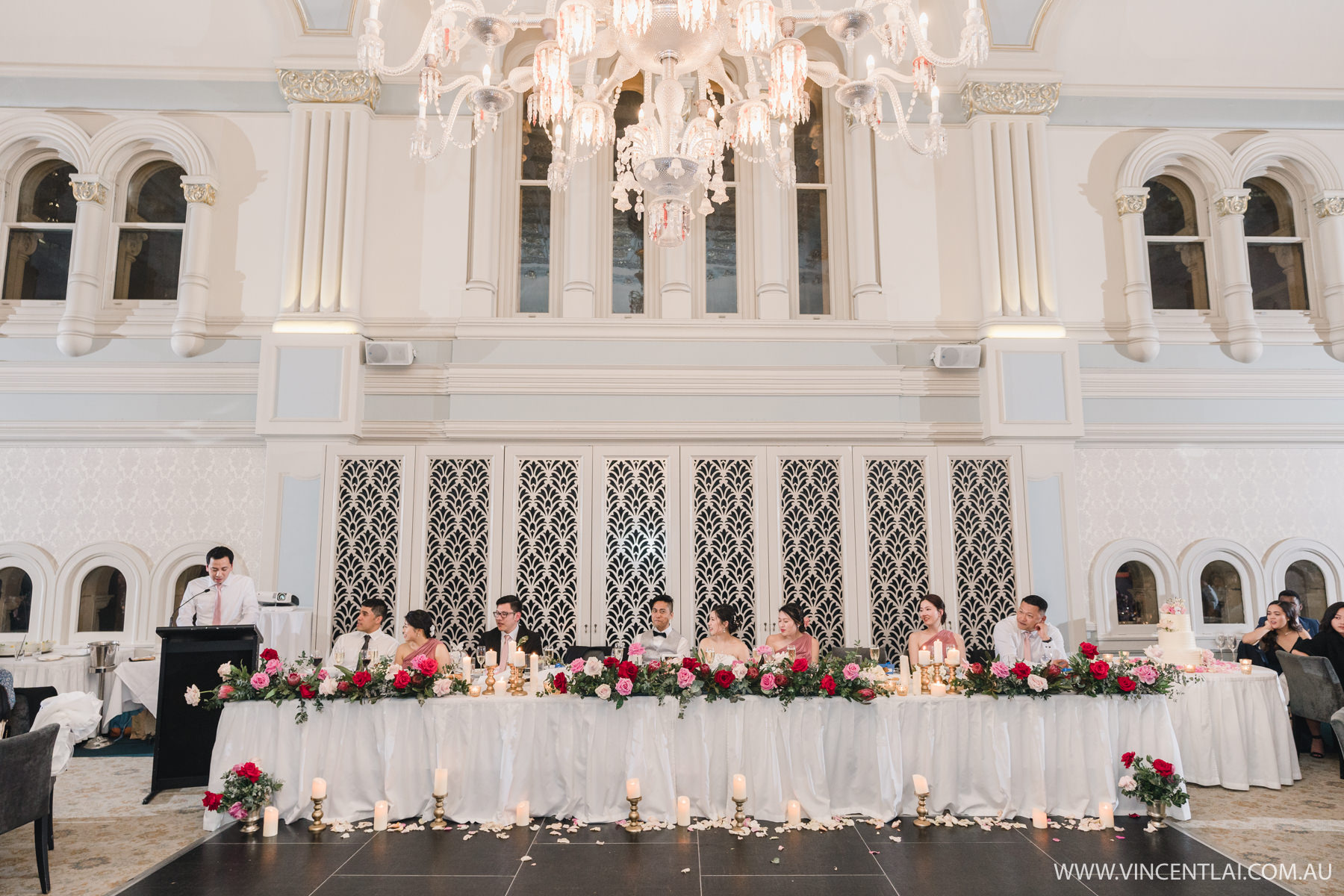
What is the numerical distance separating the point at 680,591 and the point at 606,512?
0.93 m

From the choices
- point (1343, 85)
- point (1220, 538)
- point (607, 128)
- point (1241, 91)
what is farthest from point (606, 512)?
point (1343, 85)

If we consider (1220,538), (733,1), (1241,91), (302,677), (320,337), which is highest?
(1241,91)

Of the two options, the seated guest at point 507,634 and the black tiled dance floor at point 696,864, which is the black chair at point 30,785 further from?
the seated guest at point 507,634

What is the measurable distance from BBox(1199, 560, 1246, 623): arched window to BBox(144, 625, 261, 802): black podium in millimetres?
8046

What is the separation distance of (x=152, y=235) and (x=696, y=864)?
7.63 meters

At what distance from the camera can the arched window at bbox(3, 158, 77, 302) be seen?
7.93 m

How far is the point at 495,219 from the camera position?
7.91 m

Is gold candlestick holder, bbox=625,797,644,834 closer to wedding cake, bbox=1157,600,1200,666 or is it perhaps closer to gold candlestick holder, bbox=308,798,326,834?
gold candlestick holder, bbox=308,798,326,834

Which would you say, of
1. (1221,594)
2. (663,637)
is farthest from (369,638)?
(1221,594)

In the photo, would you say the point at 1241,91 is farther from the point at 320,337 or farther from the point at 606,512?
the point at 320,337

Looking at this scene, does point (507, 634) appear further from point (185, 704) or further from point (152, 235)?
point (152, 235)

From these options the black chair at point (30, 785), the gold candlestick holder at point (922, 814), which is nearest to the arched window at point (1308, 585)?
the gold candlestick holder at point (922, 814)

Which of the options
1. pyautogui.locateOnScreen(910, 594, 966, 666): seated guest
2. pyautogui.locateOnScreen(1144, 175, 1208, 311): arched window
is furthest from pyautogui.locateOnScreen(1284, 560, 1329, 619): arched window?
pyautogui.locateOnScreen(910, 594, 966, 666): seated guest

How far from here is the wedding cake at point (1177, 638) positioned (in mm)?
5836
